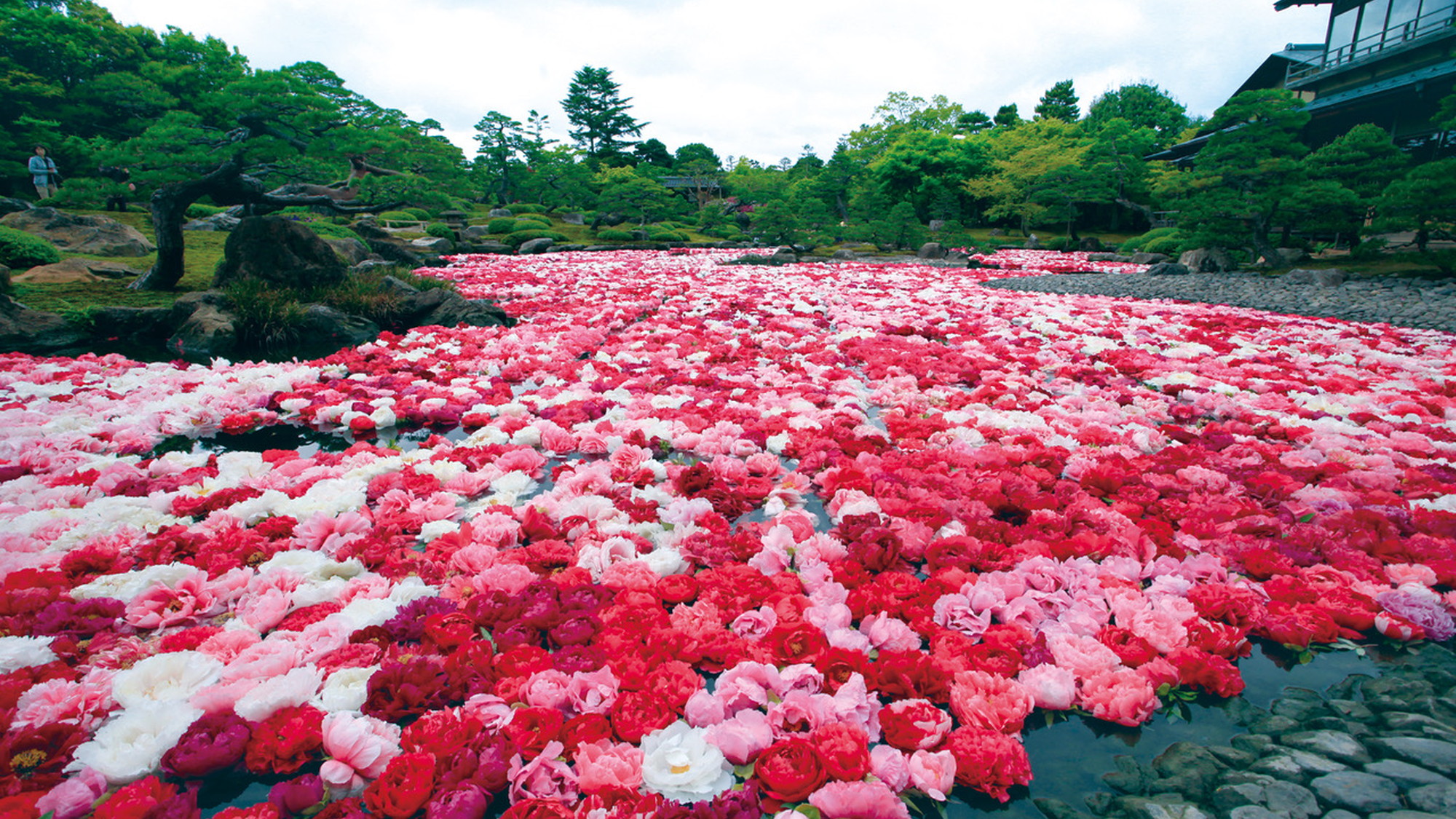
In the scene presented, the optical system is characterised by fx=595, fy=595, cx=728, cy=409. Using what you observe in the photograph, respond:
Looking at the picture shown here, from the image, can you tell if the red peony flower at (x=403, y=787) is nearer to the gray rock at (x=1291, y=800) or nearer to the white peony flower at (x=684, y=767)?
the white peony flower at (x=684, y=767)

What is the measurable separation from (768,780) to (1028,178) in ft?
125

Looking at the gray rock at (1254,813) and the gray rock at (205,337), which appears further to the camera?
the gray rock at (205,337)

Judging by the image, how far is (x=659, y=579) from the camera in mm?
2557

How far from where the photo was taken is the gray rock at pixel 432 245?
71.0 ft

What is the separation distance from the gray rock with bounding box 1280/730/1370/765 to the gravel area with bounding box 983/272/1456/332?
31.9 feet

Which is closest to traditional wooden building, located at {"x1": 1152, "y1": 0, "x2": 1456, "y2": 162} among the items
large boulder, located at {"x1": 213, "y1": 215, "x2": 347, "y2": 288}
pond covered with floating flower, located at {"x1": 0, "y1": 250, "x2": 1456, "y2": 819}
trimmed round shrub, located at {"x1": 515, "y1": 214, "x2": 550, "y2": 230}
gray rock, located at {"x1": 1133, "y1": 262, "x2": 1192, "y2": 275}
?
gray rock, located at {"x1": 1133, "y1": 262, "x2": 1192, "y2": 275}

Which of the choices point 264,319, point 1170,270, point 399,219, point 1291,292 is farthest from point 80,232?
point 1170,270

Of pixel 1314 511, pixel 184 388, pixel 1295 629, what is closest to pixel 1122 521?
pixel 1295 629

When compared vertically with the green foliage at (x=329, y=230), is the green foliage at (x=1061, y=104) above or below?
above

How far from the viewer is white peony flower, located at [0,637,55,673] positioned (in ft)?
6.49

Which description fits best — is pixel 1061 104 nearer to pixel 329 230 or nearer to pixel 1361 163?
pixel 1361 163

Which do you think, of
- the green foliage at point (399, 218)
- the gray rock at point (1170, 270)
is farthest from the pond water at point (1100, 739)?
the green foliage at point (399, 218)

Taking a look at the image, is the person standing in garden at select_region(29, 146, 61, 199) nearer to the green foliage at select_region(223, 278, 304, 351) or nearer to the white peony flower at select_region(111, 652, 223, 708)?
the green foliage at select_region(223, 278, 304, 351)

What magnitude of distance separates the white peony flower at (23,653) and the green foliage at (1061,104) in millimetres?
61599
